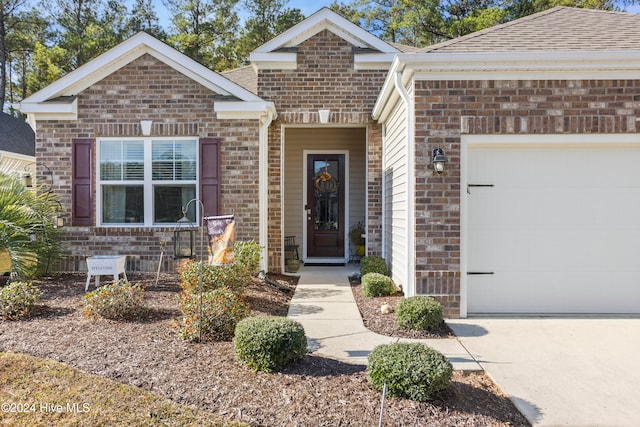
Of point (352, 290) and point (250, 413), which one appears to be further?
point (352, 290)

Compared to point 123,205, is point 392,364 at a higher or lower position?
lower

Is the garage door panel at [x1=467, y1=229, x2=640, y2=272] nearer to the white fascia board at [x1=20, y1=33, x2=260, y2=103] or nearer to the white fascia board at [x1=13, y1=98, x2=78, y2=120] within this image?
the white fascia board at [x1=20, y1=33, x2=260, y2=103]

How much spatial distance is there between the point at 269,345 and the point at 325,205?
6.79 m

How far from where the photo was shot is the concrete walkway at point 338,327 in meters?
4.01

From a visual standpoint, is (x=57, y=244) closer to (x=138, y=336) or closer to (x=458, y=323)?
(x=138, y=336)

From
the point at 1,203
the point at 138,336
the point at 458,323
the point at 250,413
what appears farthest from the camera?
the point at 1,203

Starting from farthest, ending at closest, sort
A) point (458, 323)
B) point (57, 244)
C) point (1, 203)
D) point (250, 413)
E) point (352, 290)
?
point (57, 244), point (352, 290), point (1, 203), point (458, 323), point (250, 413)

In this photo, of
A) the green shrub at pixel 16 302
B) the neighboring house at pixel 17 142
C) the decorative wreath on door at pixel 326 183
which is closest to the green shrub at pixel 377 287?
the decorative wreath on door at pixel 326 183

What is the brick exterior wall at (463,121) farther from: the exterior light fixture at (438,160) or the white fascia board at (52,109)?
the white fascia board at (52,109)

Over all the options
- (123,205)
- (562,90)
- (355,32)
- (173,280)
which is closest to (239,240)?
(173,280)

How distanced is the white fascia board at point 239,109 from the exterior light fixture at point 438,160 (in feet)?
10.9

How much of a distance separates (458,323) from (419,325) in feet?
2.42

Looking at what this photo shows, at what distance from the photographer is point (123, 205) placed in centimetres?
767

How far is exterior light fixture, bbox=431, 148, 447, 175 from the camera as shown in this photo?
5098 mm
